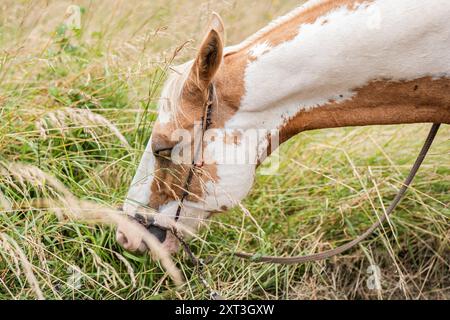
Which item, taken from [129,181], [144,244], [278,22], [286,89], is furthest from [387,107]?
[129,181]

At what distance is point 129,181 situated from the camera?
327cm

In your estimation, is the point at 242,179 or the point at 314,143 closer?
the point at 242,179

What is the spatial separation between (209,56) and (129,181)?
1086 millimetres

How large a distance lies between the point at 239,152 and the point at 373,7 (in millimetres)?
797

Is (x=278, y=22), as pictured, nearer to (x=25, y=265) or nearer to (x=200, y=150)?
(x=200, y=150)

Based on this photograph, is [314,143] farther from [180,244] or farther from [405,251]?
[180,244]

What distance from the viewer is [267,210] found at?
3555 millimetres

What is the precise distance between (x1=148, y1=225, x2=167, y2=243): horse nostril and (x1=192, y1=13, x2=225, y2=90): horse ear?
0.73 metres

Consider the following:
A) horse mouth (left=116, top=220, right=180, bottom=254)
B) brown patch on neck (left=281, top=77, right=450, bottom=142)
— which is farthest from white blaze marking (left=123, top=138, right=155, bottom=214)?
brown patch on neck (left=281, top=77, right=450, bottom=142)

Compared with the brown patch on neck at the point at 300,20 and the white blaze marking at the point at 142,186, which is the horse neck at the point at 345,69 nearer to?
the brown patch on neck at the point at 300,20

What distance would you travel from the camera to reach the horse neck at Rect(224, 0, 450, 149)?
7.89 feet
